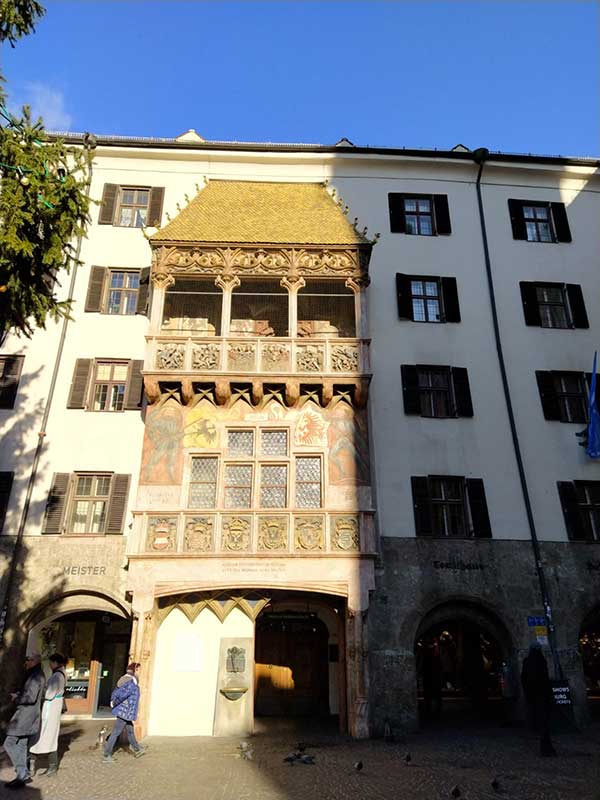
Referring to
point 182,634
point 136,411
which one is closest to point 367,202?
point 136,411

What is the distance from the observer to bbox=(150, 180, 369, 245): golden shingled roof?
1848cm

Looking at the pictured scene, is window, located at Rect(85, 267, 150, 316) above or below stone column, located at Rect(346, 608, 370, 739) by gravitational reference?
above

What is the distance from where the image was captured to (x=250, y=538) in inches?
611

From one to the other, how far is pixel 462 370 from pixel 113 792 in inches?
567

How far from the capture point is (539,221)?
21.8 m

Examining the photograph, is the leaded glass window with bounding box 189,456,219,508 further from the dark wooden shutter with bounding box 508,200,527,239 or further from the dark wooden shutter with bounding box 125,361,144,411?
the dark wooden shutter with bounding box 508,200,527,239

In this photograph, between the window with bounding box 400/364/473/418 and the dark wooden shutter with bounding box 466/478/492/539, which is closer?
the dark wooden shutter with bounding box 466/478/492/539

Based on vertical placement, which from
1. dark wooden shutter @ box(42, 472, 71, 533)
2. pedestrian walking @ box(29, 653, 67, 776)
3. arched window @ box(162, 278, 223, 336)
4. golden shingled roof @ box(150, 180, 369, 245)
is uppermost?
golden shingled roof @ box(150, 180, 369, 245)

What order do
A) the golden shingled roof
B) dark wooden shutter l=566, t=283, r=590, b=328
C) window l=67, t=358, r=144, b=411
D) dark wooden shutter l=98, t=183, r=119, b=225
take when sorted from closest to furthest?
window l=67, t=358, r=144, b=411
the golden shingled roof
dark wooden shutter l=566, t=283, r=590, b=328
dark wooden shutter l=98, t=183, r=119, b=225

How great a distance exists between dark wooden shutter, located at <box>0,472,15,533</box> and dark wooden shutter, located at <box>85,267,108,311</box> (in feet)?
18.7

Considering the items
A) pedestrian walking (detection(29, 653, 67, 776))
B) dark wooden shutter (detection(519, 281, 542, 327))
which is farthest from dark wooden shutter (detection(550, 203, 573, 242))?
pedestrian walking (detection(29, 653, 67, 776))

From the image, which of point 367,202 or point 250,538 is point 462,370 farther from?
point 250,538

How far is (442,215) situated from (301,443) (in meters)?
10.4

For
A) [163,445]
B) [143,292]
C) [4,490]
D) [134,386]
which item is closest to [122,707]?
[163,445]
